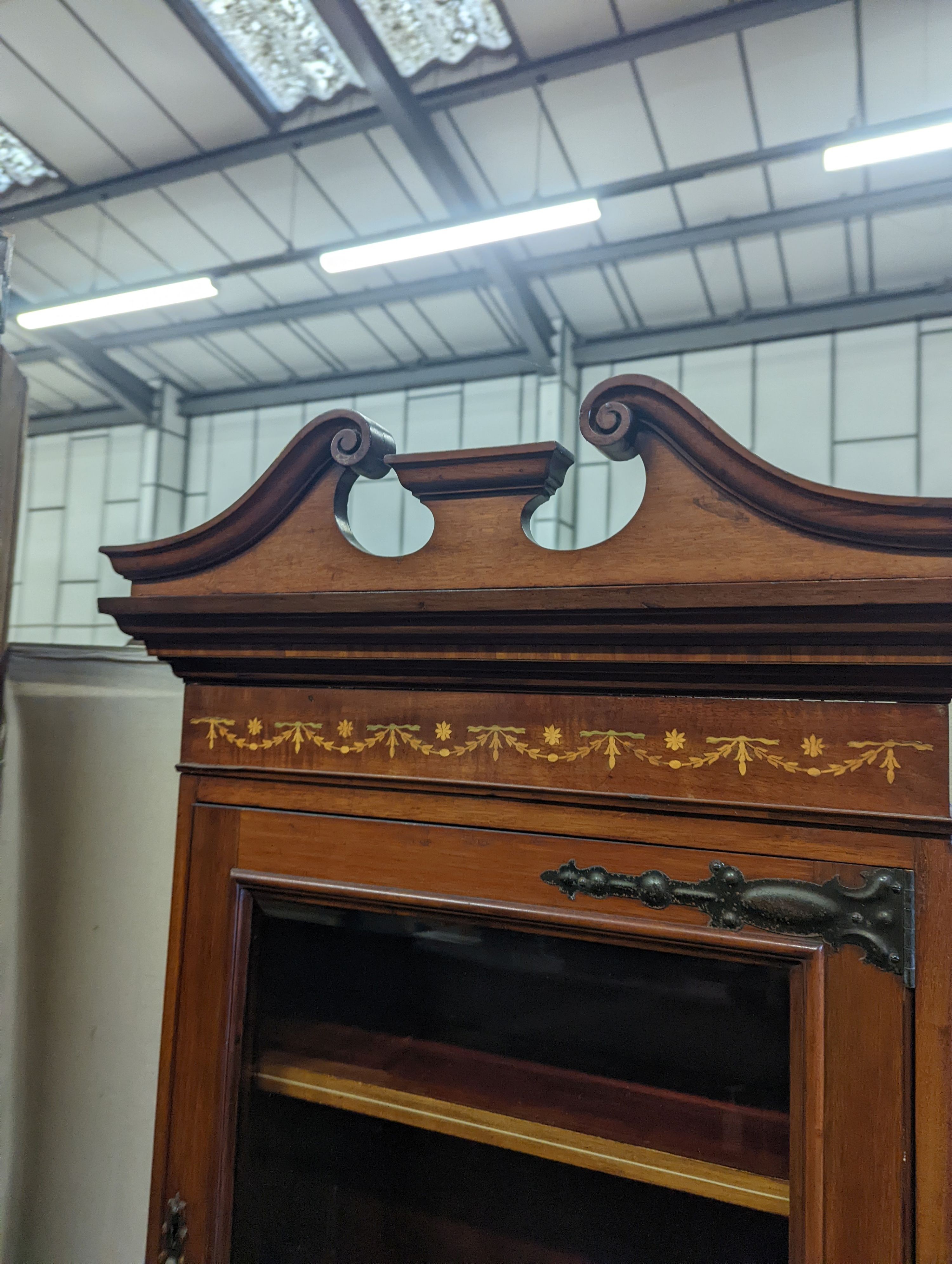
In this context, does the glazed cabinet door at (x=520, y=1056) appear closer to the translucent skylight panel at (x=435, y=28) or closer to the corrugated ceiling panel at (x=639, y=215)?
the translucent skylight panel at (x=435, y=28)

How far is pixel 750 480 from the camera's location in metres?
0.50

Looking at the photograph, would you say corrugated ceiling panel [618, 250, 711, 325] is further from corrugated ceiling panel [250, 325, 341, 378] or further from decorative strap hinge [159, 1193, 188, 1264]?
decorative strap hinge [159, 1193, 188, 1264]

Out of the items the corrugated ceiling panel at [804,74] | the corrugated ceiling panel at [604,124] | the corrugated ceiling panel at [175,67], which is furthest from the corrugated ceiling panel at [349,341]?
the corrugated ceiling panel at [804,74]

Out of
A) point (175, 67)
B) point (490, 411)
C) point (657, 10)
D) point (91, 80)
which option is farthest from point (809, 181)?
point (91, 80)

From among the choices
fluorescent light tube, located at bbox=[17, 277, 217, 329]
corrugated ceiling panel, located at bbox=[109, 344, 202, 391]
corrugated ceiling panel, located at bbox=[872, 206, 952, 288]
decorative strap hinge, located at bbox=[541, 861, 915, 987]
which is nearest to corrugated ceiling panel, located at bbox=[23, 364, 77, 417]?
corrugated ceiling panel, located at bbox=[109, 344, 202, 391]

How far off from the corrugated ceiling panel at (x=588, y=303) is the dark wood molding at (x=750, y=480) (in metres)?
3.30

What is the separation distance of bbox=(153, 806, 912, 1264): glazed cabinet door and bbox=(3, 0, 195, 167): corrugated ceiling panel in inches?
114

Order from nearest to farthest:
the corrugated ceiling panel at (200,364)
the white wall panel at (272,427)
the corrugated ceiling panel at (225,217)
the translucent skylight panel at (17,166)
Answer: the translucent skylight panel at (17,166) < the corrugated ceiling panel at (225,217) < the corrugated ceiling panel at (200,364) < the white wall panel at (272,427)

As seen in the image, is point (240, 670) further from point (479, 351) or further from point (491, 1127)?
point (479, 351)

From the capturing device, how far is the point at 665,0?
2.36 metres

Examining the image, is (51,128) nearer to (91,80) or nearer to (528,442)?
(91,80)

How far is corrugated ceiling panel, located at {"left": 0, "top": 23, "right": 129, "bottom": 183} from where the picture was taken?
2811 millimetres

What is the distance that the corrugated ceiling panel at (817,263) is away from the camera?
127 inches

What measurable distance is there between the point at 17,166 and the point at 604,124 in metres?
2.22
